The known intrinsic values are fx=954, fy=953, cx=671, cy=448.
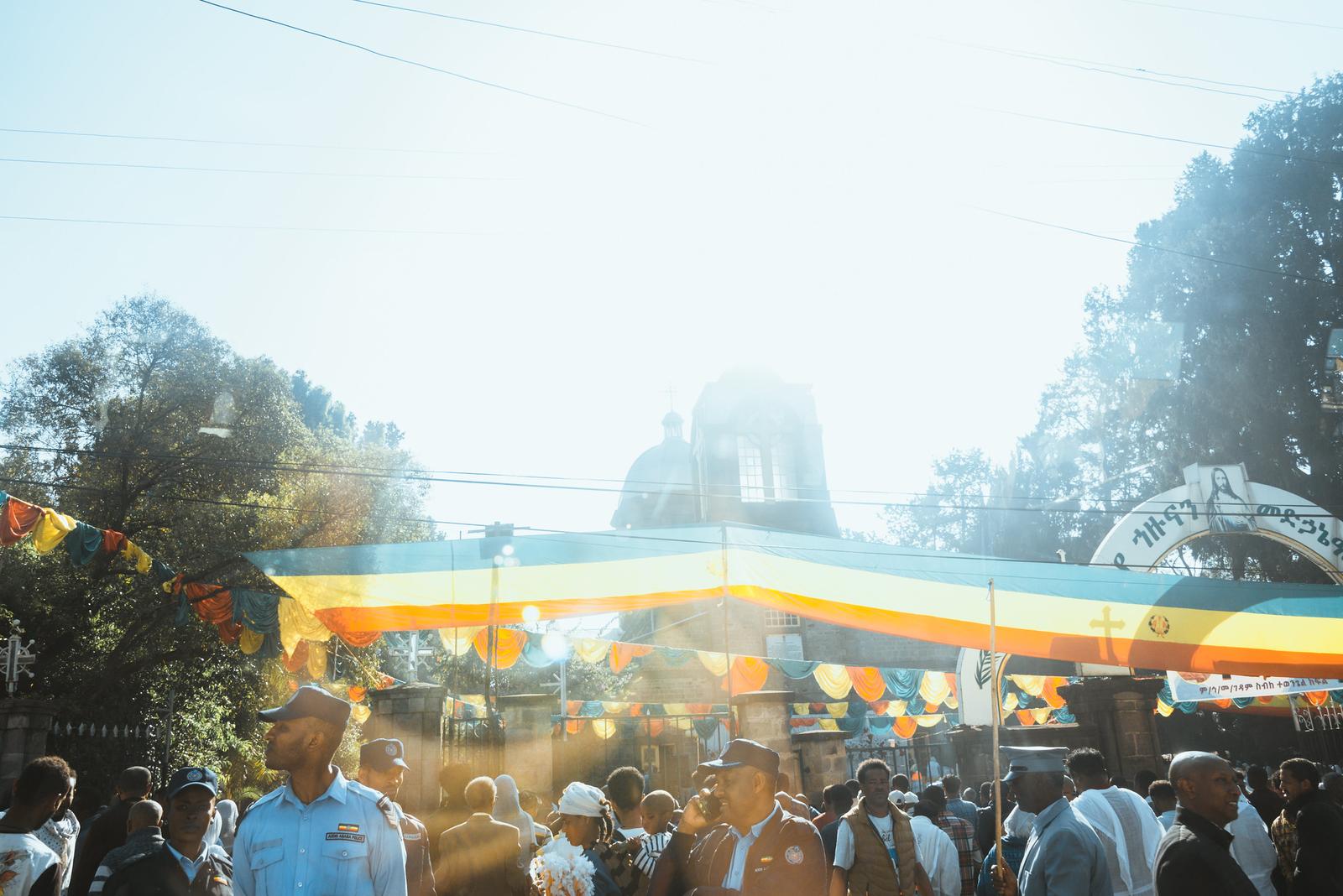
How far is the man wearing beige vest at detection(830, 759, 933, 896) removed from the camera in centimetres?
502

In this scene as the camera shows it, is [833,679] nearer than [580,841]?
No

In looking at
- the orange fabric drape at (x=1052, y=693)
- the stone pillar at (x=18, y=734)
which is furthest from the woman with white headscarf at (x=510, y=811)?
the orange fabric drape at (x=1052, y=693)

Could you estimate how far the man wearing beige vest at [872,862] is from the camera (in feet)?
16.5

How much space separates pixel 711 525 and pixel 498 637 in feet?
21.2

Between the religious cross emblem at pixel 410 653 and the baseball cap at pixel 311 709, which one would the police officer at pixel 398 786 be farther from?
the religious cross emblem at pixel 410 653

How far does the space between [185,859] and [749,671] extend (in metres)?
16.8

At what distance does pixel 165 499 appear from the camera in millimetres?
17891

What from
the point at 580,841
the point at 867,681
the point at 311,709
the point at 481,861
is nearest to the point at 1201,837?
the point at 580,841

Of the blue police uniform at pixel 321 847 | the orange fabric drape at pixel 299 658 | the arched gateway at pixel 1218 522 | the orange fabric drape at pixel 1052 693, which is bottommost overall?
the orange fabric drape at pixel 1052 693

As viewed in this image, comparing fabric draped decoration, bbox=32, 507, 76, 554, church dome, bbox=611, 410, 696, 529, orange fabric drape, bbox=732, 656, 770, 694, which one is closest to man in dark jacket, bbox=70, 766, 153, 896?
fabric draped decoration, bbox=32, 507, 76, 554

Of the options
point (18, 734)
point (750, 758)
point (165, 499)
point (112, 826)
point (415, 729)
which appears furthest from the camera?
point (165, 499)

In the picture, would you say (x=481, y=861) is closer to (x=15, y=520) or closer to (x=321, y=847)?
(x=321, y=847)

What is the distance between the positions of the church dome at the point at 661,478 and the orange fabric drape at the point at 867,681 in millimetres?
15700

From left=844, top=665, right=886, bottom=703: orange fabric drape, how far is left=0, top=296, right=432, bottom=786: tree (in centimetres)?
1072
